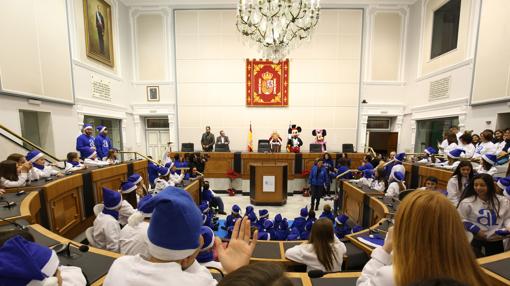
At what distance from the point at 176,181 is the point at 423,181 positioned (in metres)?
5.45

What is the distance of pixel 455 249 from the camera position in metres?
0.77

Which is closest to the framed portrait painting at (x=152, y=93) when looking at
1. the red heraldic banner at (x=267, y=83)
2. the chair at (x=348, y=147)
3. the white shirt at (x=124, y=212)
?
the red heraldic banner at (x=267, y=83)

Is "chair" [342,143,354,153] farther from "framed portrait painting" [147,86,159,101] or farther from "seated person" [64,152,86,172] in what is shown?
"seated person" [64,152,86,172]

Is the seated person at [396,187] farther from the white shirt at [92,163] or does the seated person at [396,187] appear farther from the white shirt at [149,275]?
the white shirt at [92,163]

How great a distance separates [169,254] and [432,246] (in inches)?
39.1

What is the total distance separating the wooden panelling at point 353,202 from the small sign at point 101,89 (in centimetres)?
795

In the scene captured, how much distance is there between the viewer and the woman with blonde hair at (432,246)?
0.76 metres

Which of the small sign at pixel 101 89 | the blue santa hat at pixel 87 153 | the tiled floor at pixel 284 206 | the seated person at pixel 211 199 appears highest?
the small sign at pixel 101 89

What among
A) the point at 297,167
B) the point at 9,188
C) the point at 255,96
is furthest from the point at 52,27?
the point at 297,167

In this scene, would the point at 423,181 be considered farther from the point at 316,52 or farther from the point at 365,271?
the point at 316,52

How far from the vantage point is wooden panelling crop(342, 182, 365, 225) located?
3.88m

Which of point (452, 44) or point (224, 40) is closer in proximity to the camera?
point (452, 44)

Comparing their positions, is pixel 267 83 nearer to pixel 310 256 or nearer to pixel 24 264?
pixel 310 256

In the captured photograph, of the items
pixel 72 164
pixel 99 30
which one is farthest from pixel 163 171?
pixel 99 30
